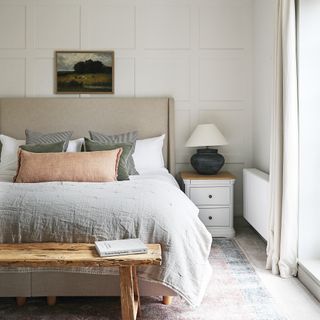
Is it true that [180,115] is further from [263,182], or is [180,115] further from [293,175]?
[293,175]

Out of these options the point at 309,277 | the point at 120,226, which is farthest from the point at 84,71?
the point at 309,277

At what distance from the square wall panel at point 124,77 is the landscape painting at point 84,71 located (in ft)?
0.19

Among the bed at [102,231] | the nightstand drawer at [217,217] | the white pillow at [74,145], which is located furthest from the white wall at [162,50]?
the bed at [102,231]

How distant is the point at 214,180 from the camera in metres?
4.25

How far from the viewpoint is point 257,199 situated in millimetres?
3975

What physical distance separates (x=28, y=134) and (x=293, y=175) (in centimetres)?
264

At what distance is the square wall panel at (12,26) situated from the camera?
4.66 m

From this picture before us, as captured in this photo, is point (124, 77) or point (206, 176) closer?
point (206, 176)

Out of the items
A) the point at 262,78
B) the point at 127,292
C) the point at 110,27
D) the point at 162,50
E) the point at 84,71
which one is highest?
the point at 110,27

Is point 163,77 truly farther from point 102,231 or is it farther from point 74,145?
point 102,231

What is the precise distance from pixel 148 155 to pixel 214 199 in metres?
0.80

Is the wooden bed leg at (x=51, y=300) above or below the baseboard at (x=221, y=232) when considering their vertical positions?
below

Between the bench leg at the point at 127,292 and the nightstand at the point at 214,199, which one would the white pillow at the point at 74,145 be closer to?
the nightstand at the point at 214,199

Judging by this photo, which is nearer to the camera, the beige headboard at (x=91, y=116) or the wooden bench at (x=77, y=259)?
the wooden bench at (x=77, y=259)
